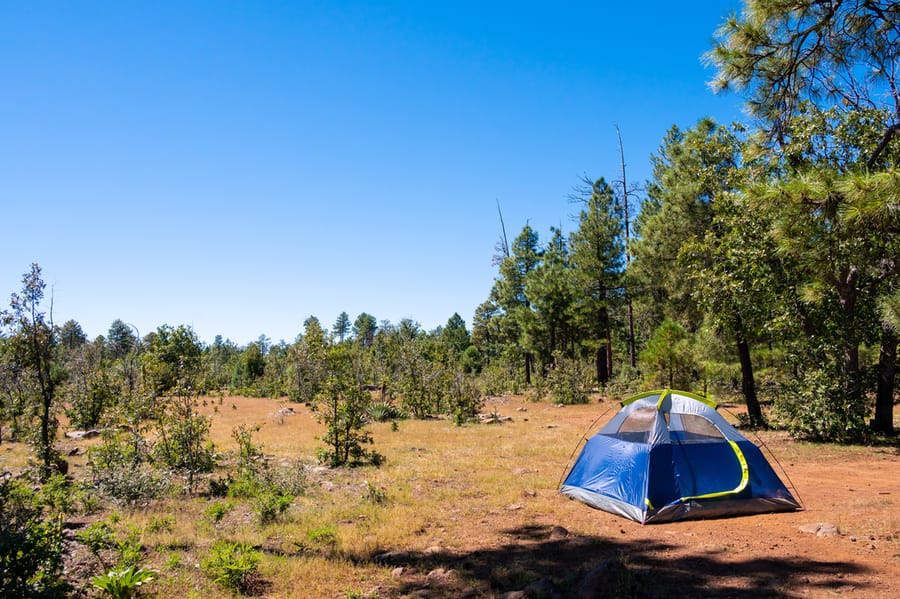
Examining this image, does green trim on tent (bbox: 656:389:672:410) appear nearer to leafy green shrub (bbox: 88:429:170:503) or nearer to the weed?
the weed

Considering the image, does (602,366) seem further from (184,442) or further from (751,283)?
(184,442)

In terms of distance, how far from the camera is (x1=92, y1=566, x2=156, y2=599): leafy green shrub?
4.97 meters

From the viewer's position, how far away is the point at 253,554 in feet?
18.5

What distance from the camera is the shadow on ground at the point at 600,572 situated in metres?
5.06

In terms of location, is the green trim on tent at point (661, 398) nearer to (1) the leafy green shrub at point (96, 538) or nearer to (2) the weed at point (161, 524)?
(2) the weed at point (161, 524)

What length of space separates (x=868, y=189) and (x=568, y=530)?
210 inches

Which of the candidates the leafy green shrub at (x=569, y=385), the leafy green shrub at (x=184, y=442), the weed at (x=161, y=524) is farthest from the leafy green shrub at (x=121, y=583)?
the leafy green shrub at (x=569, y=385)

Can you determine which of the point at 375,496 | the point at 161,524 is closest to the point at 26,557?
the point at 161,524

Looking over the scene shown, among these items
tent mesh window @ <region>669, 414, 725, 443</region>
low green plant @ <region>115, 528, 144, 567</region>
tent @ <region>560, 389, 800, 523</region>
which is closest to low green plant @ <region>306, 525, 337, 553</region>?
low green plant @ <region>115, 528, 144, 567</region>

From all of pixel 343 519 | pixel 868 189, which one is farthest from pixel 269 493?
pixel 868 189

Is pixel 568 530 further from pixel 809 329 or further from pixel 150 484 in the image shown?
pixel 809 329

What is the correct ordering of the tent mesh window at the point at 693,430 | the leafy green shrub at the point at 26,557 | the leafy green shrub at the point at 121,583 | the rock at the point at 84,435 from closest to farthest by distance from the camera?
the leafy green shrub at the point at 26,557, the leafy green shrub at the point at 121,583, the tent mesh window at the point at 693,430, the rock at the point at 84,435

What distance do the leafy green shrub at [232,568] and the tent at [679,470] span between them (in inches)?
198

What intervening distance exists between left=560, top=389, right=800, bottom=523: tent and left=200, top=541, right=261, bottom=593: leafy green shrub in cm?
502
